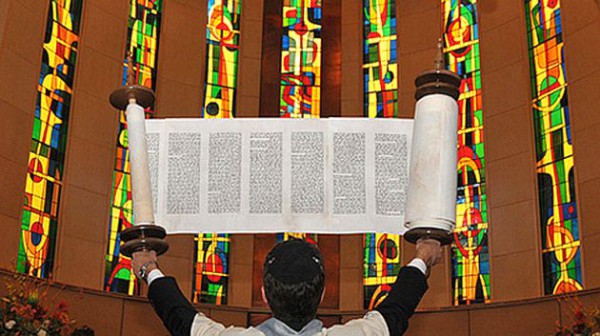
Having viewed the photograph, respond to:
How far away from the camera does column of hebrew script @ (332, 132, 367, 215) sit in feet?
12.7

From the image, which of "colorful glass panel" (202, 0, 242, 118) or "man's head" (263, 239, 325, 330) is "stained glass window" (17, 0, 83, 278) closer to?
"colorful glass panel" (202, 0, 242, 118)

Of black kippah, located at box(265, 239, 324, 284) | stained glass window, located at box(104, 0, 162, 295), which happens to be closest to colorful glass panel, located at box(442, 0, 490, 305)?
stained glass window, located at box(104, 0, 162, 295)

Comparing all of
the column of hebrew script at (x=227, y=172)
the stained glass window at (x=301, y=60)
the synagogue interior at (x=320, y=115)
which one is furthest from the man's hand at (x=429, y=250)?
the stained glass window at (x=301, y=60)

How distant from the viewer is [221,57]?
11859 mm

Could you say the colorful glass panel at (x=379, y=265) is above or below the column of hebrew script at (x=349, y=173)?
above

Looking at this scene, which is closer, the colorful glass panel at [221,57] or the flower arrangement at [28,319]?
the flower arrangement at [28,319]

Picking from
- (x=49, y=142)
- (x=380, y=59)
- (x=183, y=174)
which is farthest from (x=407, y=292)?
(x=380, y=59)

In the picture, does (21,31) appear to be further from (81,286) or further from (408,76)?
(408,76)

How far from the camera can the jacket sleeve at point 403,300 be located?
270cm

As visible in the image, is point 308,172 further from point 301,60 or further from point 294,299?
point 301,60

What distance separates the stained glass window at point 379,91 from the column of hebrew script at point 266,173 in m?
6.94

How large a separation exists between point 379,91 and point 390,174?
7938 millimetres

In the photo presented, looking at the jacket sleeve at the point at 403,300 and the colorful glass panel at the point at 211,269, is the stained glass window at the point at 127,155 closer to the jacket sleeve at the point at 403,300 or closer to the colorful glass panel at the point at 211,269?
the colorful glass panel at the point at 211,269

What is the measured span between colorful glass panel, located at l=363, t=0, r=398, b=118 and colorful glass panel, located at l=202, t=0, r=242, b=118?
1599 millimetres
